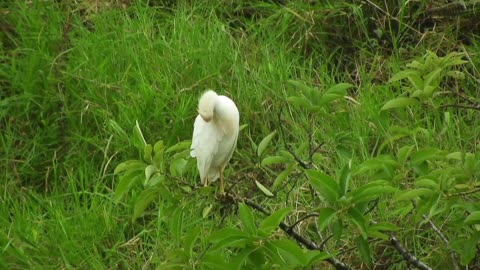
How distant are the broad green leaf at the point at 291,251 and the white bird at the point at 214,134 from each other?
1.84 feet

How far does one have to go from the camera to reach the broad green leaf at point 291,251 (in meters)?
2.51

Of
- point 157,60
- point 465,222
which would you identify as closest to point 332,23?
point 157,60

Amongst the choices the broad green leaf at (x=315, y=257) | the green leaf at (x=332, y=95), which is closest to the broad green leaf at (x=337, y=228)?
the broad green leaf at (x=315, y=257)

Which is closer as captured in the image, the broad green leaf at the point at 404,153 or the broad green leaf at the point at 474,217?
the broad green leaf at the point at 474,217

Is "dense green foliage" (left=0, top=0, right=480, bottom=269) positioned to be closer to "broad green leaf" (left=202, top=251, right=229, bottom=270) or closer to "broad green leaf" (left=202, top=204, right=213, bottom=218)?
"broad green leaf" (left=202, top=204, right=213, bottom=218)

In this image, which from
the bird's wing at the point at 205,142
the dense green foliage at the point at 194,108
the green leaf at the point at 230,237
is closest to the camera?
the green leaf at the point at 230,237

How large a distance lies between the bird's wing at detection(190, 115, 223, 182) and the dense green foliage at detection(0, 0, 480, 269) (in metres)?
0.20

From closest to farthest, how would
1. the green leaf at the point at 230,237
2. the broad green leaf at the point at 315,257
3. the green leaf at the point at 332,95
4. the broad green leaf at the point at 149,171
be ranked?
the green leaf at the point at 230,237 < the broad green leaf at the point at 315,257 < the broad green leaf at the point at 149,171 < the green leaf at the point at 332,95

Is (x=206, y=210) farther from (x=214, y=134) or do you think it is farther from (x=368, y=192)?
(x=368, y=192)

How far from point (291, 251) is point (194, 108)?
223 centimetres

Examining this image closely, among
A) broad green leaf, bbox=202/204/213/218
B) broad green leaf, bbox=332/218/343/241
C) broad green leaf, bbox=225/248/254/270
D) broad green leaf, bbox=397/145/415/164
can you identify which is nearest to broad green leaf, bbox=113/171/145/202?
broad green leaf, bbox=202/204/213/218

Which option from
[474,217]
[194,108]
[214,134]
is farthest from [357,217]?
[194,108]

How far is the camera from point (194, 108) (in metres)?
4.69

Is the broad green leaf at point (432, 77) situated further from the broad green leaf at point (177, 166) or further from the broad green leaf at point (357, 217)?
the broad green leaf at point (177, 166)
